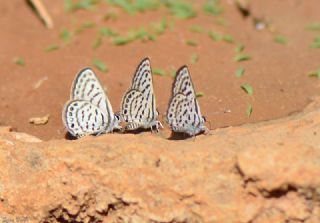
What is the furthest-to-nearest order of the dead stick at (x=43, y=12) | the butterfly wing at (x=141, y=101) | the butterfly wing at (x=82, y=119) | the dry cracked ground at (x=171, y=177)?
the dead stick at (x=43, y=12) < the butterfly wing at (x=82, y=119) < the butterfly wing at (x=141, y=101) < the dry cracked ground at (x=171, y=177)

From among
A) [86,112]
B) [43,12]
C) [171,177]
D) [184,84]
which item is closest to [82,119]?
[86,112]

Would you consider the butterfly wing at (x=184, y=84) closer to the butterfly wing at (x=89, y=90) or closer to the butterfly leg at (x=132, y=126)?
the butterfly leg at (x=132, y=126)

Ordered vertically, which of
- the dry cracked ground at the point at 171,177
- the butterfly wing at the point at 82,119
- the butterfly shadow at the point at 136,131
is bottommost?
the dry cracked ground at the point at 171,177

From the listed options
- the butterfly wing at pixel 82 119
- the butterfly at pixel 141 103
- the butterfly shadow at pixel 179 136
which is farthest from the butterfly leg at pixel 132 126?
the butterfly shadow at pixel 179 136

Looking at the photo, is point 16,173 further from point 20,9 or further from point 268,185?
point 20,9

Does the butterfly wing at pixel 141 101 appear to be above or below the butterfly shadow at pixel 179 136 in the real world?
above

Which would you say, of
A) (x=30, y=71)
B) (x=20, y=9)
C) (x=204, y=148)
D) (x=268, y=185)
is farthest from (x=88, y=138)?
(x=20, y=9)

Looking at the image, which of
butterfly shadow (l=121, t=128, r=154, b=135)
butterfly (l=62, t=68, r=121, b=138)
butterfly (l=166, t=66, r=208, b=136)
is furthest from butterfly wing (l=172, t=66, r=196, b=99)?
butterfly (l=62, t=68, r=121, b=138)
